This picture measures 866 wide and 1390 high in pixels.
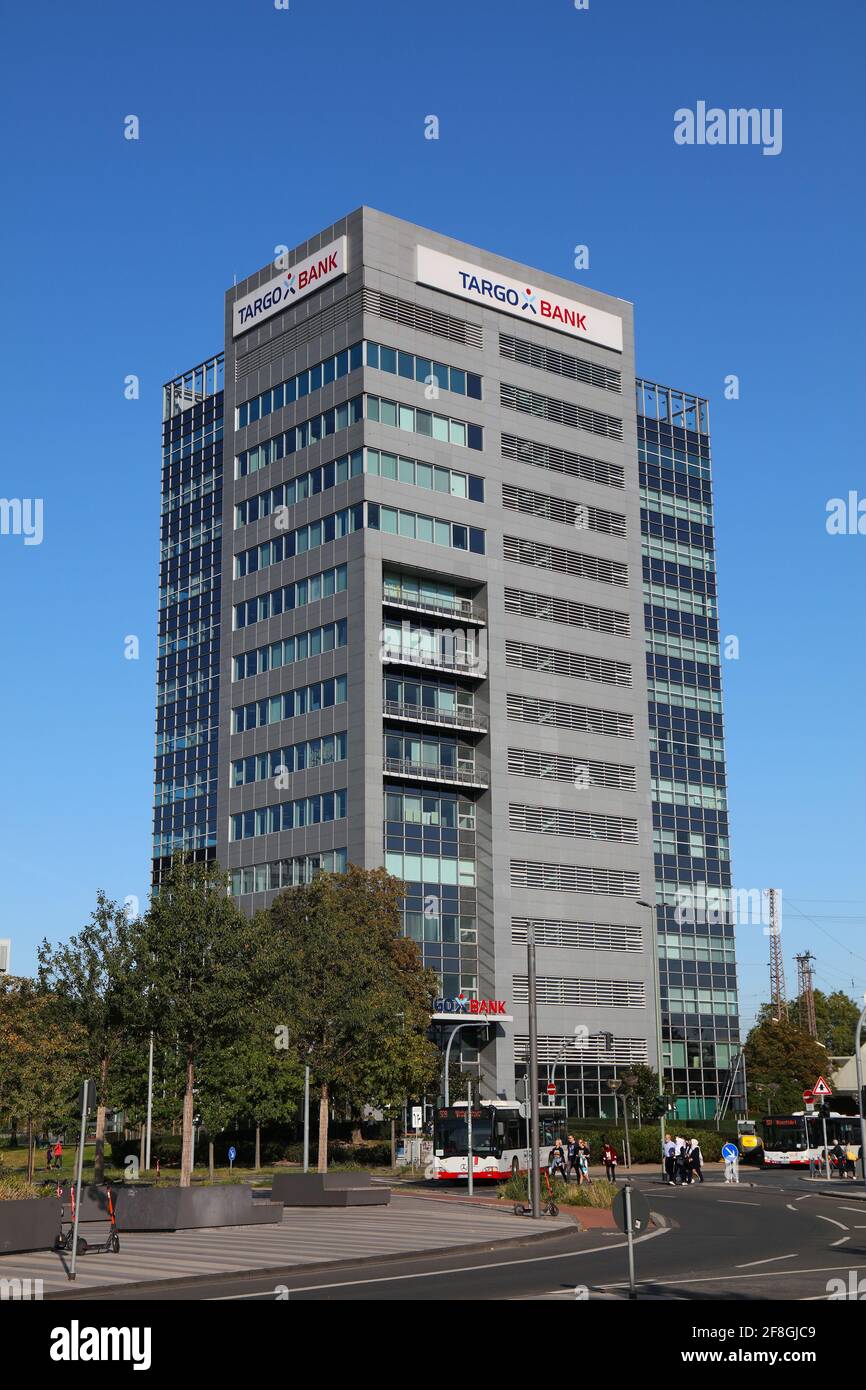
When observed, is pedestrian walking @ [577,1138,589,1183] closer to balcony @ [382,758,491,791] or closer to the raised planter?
the raised planter

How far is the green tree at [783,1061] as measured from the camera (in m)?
109

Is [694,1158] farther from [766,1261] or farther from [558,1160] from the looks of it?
[766,1261]

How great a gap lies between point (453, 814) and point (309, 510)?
64.3ft

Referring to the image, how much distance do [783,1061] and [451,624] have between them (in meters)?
46.7

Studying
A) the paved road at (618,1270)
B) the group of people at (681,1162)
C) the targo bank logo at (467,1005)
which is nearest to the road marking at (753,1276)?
the paved road at (618,1270)

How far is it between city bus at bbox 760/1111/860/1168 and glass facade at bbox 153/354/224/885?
6685 cm

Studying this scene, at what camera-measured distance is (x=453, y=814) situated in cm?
8631

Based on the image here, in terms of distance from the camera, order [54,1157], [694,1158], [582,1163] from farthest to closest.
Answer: [54,1157] → [694,1158] → [582,1163]

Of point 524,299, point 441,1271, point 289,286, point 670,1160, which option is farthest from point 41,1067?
point 524,299

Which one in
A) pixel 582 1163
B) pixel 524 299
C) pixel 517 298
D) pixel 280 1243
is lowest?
pixel 582 1163

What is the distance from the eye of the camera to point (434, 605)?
86625mm

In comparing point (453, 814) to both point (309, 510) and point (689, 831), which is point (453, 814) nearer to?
point (309, 510)

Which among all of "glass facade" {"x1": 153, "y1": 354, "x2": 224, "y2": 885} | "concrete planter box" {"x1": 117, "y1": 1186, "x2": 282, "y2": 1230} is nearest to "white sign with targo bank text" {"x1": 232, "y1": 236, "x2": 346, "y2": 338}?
"glass facade" {"x1": 153, "y1": 354, "x2": 224, "y2": 885}
